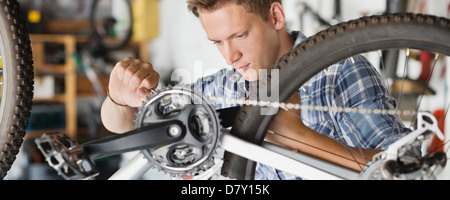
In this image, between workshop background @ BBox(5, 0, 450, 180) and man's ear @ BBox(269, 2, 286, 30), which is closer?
man's ear @ BBox(269, 2, 286, 30)

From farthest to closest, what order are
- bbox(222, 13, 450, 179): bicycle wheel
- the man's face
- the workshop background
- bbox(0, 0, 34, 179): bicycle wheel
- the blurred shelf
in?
1. the blurred shelf
2. the workshop background
3. the man's face
4. bbox(0, 0, 34, 179): bicycle wheel
5. bbox(222, 13, 450, 179): bicycle wheel

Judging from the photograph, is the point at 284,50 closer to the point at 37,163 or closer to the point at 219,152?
the point at 219,152

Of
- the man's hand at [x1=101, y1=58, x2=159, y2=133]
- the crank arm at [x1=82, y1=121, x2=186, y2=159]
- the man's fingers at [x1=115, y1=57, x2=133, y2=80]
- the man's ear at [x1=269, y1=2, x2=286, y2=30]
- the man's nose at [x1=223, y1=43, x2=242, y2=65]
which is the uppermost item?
the man's ear at [x1=269, y1=2, x2=286, y2=30]

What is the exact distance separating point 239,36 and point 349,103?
0.64ft

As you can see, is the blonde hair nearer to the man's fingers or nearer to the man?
the man

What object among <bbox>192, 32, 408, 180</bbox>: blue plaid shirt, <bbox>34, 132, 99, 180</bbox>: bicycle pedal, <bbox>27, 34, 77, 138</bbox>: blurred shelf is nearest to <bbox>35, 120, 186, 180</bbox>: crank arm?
<bbox>34, 132, 99, 180</bbox>: bicycle pedal

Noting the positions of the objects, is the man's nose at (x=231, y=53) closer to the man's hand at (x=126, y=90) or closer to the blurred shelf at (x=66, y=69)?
the man's hand at (x=126, y=90)

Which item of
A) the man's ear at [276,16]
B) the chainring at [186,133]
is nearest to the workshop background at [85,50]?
the man's ear at [276,16]

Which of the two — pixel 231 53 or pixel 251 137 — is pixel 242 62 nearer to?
pixel 231 53

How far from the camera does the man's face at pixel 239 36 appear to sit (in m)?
0.68

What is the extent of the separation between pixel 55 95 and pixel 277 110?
282 cm

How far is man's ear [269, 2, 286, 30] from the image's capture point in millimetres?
753

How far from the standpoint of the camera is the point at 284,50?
31.5 inches
